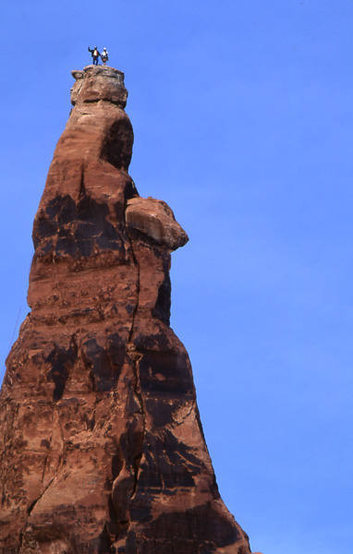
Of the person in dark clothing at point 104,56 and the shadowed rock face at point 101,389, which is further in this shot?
the person in dark clothing at point 104,56

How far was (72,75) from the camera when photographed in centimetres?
2412

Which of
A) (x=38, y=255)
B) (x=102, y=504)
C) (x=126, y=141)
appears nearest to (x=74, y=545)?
(x=102, y=504)

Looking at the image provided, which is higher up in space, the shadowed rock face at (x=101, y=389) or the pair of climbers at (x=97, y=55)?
the pair of climbers at (x=97, y=55)

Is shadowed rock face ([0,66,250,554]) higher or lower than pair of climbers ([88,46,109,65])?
lower

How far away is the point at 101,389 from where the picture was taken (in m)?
21.3

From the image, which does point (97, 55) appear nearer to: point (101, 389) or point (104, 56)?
point (104, 56)

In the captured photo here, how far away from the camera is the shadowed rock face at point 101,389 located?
67.4 feet

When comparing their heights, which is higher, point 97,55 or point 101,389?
point 97,55

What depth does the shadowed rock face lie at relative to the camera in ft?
67.4

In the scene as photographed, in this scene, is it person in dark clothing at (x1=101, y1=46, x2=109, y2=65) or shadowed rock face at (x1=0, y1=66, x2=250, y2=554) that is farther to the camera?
person in dark clothing at (x1=101, y1=46, x2=109, y2=65)

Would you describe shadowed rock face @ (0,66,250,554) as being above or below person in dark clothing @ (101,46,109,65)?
below

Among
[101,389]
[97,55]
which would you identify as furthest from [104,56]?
[101,389]

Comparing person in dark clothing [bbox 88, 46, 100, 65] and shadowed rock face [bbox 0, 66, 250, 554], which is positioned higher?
person in dark clothing [bbox 88, 46, 100, 65]

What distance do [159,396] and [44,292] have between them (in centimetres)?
293
